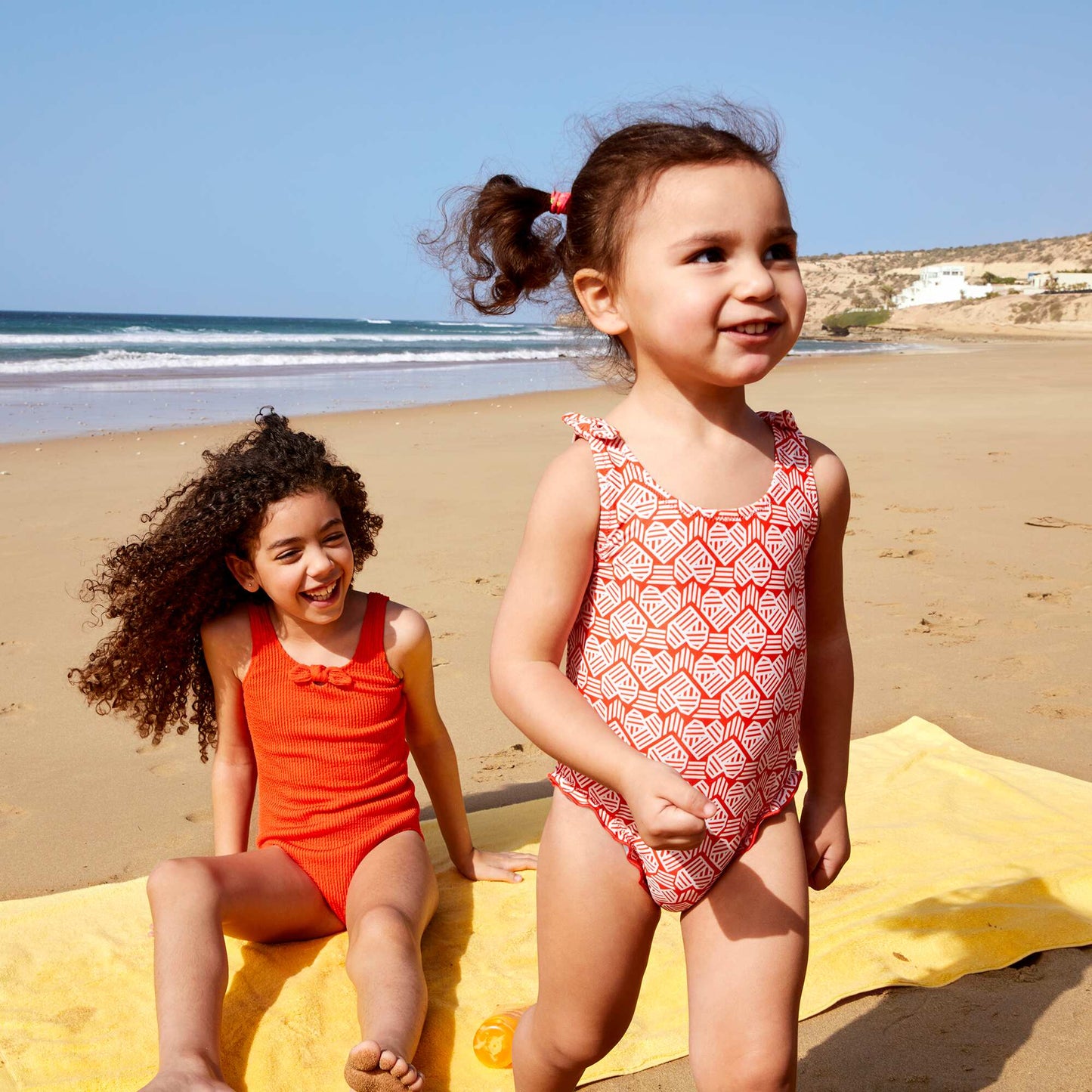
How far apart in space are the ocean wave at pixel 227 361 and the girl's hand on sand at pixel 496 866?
17.8 m

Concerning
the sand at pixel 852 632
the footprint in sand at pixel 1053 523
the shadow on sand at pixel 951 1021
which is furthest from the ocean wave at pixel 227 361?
the shadow on sand at pixel 951 1021

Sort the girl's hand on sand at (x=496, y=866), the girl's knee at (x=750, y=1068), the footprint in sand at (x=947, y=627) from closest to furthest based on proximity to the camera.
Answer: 1. the girl's knee at (x=750, y=1068)
2. the girl's hand on sand at (x=496, y=866)
3. the footprint in sand at (x=947, y=627)

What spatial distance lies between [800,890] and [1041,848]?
5.68 ft

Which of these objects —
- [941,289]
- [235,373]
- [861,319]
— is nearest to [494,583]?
[235,373]

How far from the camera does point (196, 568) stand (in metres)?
2.94

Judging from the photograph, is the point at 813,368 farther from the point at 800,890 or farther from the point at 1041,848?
the point at 800,890

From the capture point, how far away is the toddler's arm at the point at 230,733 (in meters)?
2.97

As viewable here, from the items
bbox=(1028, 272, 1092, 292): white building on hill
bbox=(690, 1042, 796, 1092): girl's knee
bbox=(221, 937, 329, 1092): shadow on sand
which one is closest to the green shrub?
bbox=(1028, 272, 1092, 292): white building on hill

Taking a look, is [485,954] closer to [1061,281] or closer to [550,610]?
[550,610]

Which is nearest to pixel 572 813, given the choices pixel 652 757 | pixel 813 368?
pixel 652 757

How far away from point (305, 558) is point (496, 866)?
100cm

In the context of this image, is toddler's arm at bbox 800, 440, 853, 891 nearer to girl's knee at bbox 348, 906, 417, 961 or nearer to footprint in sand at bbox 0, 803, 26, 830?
girl's knee at bbox 348, 906, 417, 961

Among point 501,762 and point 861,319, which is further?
point 861,319

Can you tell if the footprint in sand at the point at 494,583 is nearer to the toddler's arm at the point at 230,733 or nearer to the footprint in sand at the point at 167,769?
the footprint in sand at the point at 167,769
